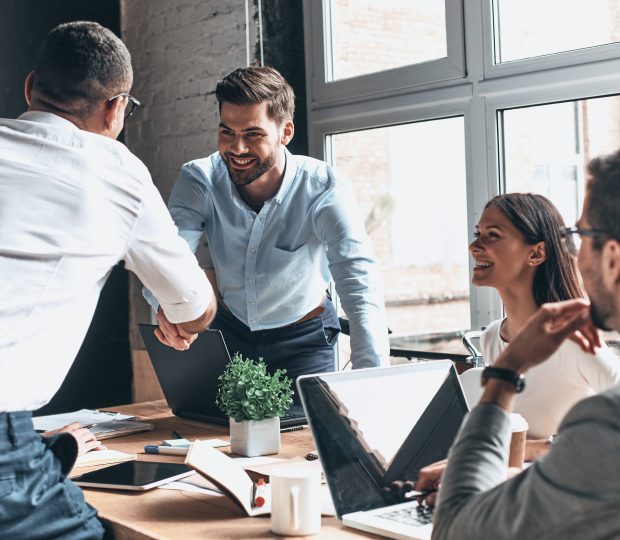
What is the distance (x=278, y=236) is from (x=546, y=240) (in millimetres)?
905

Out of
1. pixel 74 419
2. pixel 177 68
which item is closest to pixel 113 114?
pixel 74 419

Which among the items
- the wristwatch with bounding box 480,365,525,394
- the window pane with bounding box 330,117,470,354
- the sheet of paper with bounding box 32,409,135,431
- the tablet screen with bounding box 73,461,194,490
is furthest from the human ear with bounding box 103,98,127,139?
the window pane with bounding box 330,117,470,354

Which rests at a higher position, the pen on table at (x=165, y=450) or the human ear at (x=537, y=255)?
the human ear at (x=537, y=255)

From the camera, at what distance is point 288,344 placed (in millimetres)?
2818

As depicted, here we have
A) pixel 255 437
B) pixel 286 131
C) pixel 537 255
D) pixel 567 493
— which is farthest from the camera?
pixel 286 131

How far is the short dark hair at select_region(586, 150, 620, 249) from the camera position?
3.79ft

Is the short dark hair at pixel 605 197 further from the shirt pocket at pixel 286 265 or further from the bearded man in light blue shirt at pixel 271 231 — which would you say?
the shirt pocket at pixel 286 265

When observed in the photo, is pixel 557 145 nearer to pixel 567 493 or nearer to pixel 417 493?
pixel 417 493

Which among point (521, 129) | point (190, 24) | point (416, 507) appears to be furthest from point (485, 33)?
point (416, 507)

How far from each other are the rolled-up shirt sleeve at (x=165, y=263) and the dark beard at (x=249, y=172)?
0.94 meters

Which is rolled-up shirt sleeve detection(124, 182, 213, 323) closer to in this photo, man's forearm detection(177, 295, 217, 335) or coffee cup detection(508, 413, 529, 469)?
man's forearm detection(177, 295, 217, 335)

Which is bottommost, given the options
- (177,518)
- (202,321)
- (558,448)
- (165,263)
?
(177,518)

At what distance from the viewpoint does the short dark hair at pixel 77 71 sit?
1.82 meters

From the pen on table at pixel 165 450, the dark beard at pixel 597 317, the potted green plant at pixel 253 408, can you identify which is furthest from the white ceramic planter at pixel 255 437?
the dark beard at pixel 597 317
